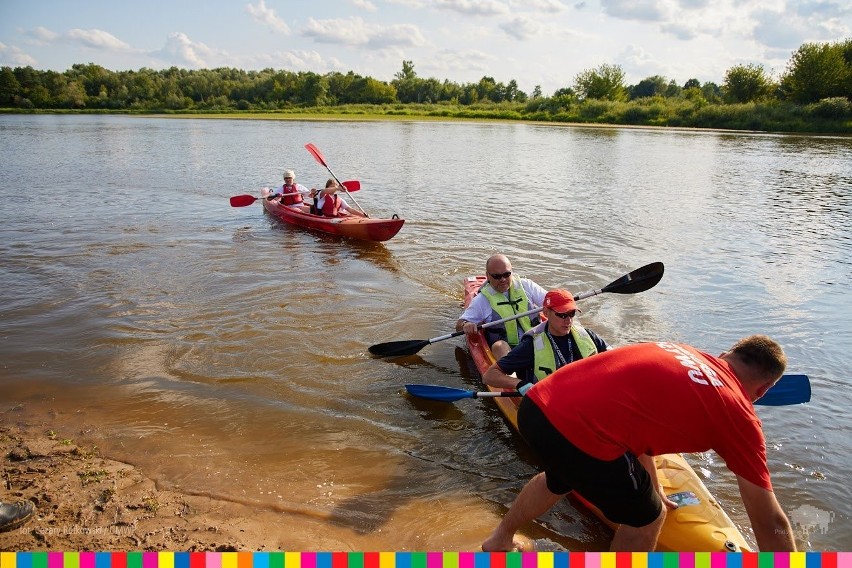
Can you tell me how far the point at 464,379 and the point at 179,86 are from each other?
8426 centimetres

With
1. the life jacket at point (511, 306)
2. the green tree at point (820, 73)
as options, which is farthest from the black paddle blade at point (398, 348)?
the green tree at point (820, 73)

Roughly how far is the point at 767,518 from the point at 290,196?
11776mm

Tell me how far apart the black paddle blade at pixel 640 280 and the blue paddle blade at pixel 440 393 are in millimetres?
2061

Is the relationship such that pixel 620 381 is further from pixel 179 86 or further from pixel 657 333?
pixel 179 86

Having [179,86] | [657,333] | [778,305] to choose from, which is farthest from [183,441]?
[179,86]

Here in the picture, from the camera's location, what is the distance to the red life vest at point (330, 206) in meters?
11.8

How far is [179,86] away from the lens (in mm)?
78688

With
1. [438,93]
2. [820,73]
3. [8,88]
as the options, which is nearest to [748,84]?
[820,73]

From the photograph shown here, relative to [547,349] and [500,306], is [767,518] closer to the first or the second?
[547,349]

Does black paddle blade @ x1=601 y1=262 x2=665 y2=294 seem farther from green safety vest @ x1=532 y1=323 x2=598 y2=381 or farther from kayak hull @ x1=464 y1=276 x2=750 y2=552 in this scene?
kayak hull @ x1=464 y1=276 x2=750 y2=552

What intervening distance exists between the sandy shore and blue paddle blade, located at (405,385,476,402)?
162 cm

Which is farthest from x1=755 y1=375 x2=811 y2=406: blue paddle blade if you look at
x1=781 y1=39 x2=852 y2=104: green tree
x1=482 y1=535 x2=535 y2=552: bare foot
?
x1=781 y1=39 x2=852 y2=104: green tree

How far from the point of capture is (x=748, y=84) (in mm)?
55625

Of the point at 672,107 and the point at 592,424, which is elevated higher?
the point at 672,107
